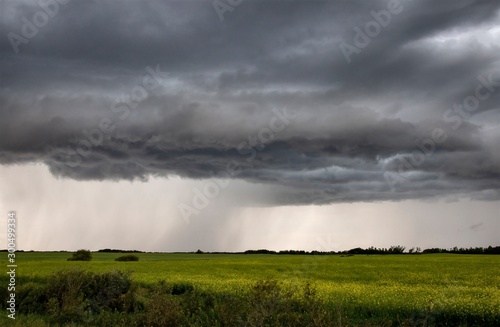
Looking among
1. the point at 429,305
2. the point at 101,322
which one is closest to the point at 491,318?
the point at 429,305

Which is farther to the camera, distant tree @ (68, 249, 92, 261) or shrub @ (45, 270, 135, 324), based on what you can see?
distant tree @ (68, 249, 92, 261)

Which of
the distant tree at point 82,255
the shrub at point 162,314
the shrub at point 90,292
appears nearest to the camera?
the shrub at point 162,314

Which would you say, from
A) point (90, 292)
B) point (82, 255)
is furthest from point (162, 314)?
point (82, 255)

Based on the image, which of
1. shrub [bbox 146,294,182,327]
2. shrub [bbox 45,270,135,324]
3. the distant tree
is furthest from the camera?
the distant tree

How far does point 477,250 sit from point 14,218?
9700 cm

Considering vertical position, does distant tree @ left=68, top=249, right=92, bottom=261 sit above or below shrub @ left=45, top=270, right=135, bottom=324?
above

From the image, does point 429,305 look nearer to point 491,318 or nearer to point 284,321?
point 491,318

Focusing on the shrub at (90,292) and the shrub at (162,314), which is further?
the shrub at (90,292)

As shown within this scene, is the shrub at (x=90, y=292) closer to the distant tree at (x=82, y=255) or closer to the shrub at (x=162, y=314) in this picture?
the shrub at (x=162, y=314)

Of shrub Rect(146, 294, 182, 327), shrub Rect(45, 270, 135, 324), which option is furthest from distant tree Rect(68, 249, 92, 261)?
shrub Rect(146, 294, 182, 327)

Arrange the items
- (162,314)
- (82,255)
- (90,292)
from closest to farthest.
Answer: (162,314) < (90,292) < (82,255)

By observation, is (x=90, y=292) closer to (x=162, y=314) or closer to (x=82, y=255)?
(x=162, y=314)

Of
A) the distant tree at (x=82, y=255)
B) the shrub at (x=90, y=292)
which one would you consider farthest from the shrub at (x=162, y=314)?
the distant tree at (x=82, y=255)

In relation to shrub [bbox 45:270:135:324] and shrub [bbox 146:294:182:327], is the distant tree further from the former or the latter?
shrub [bbox 146:294:182:327]
